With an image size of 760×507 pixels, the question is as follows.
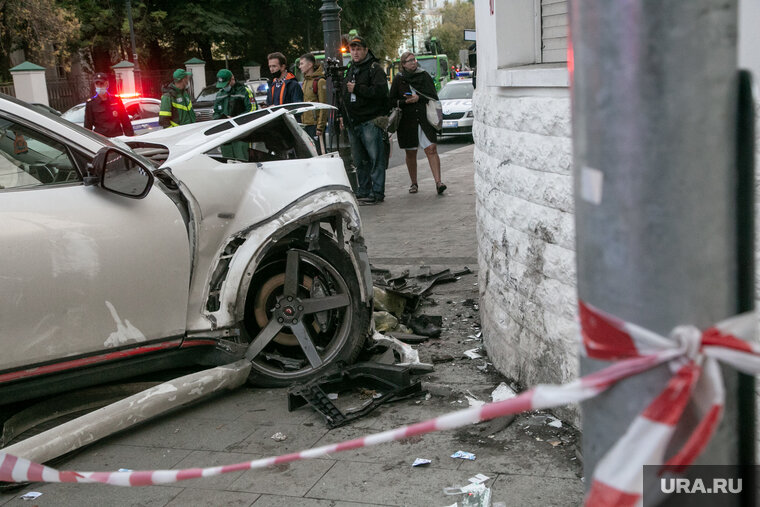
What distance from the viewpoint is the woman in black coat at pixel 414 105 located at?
466 inches

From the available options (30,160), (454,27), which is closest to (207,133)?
(30,160)

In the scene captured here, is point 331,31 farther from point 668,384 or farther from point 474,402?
point 668,384

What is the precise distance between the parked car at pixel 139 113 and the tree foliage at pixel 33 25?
10.6 metres

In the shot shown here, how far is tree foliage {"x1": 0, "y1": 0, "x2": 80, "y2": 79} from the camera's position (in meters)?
27.4

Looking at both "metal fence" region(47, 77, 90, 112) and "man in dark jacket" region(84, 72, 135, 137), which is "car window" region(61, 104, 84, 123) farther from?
"metal fence" region(47, 77, 90, 112)

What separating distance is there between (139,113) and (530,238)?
1615 centimetres

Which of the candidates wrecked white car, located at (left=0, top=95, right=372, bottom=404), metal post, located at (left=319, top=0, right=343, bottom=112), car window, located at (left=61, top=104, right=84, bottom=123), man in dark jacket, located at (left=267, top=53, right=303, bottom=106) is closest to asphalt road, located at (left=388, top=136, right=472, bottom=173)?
man in dark jacket, located at (left=267, top=53, right=303, bottom=106)

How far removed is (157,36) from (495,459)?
39486 mm

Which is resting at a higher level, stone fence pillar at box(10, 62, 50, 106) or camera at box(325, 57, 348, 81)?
stone fence pillar at box(10, 62, 50, 106)

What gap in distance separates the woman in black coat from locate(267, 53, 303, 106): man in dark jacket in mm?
1520

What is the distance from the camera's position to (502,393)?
4637 mm

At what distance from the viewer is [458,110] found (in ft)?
71.4

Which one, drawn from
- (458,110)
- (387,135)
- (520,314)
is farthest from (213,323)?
(458,110)

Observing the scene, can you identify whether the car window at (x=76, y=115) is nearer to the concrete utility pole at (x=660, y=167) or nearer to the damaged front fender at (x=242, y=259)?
the damaged front fender at (x=242, y=259)
